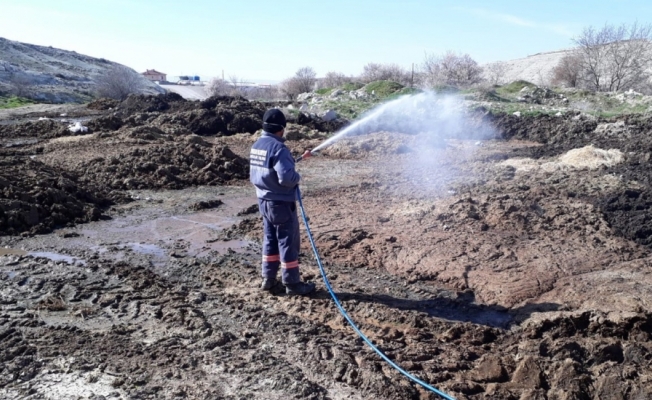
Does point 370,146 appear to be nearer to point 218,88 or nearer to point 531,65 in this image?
point 218,88

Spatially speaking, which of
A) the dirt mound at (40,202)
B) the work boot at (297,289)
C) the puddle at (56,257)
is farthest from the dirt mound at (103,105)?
the work boot at (297,289)

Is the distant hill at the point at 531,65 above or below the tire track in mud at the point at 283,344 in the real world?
above

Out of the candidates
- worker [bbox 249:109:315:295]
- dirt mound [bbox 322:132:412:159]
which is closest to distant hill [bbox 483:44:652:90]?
dirt mound [bbox 322:132:412:159]

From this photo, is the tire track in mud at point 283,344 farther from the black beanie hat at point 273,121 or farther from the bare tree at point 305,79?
the bare tree at point 305,79

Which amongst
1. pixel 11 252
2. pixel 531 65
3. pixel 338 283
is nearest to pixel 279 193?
pixel 338 283

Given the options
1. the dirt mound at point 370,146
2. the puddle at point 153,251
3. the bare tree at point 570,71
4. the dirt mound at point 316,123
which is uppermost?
the bare tree at point 570,71

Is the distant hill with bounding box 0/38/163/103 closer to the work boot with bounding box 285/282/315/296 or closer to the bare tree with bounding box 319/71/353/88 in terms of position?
the bare tree with bounding box 319/71/353/88

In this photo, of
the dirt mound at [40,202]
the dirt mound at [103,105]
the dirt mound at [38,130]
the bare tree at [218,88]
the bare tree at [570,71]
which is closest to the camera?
the dirt mound at [40,202]

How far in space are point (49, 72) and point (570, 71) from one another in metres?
46.7

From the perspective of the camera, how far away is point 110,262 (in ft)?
24.3

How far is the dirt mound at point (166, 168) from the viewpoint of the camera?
1245 centimetres

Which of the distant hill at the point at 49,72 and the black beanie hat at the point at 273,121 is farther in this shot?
the distant hill at the point at 49,72

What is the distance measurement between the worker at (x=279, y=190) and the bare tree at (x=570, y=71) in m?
34.1

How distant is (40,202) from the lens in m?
9.48
